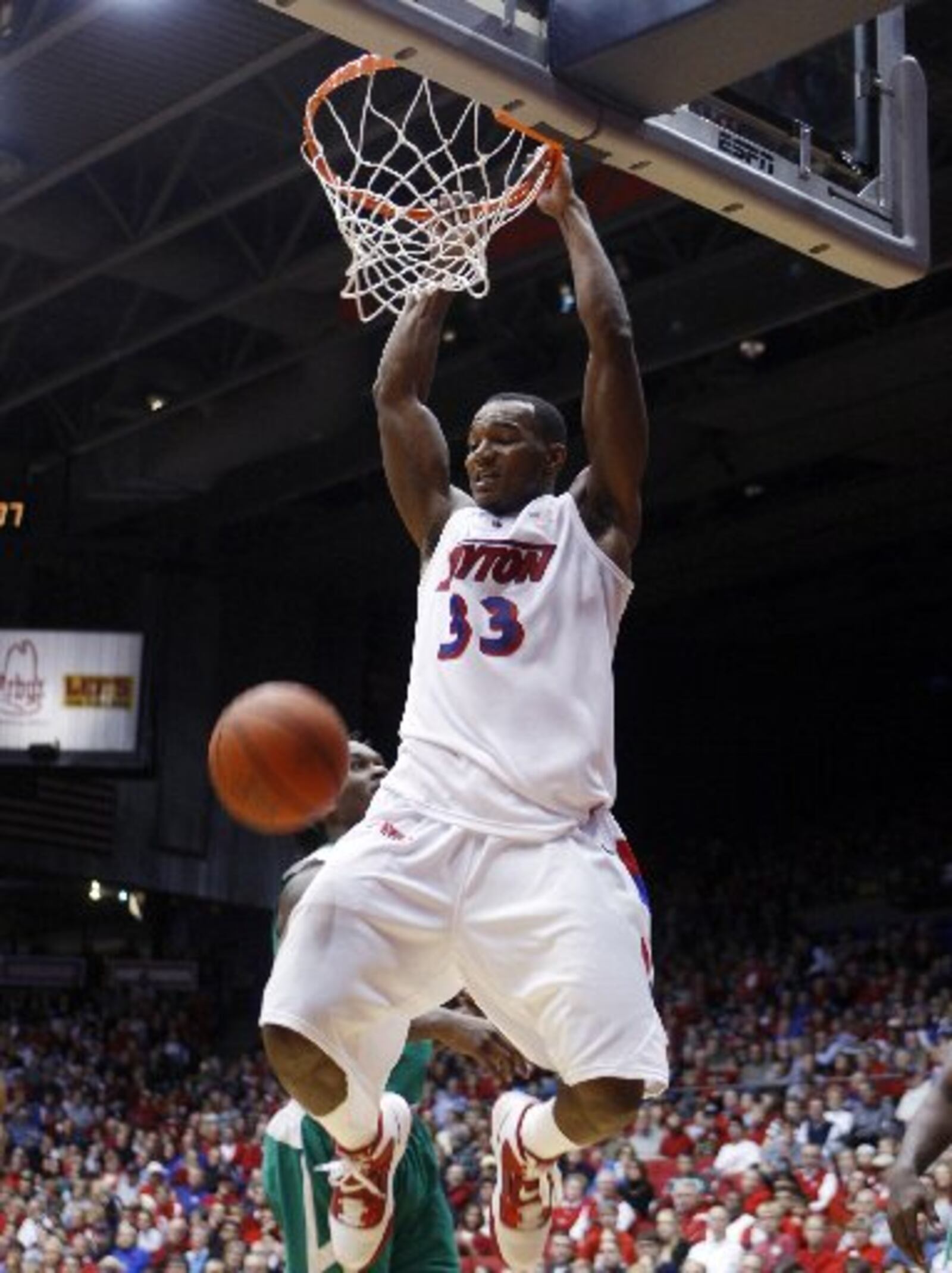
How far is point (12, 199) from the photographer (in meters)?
17.8

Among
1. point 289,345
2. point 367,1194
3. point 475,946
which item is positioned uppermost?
point 289,345

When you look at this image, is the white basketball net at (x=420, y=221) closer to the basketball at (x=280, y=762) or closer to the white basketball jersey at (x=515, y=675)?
the white basketball jersey at (x=515, y=675)

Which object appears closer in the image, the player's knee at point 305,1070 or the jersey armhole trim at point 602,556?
the player's knee at point 305,1070

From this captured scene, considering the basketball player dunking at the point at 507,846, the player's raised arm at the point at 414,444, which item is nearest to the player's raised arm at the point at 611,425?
the basketball player dunking at the point at 507,846

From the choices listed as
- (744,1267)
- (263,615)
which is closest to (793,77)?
(744,1267)

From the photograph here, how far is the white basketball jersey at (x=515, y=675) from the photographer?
16.2 ft

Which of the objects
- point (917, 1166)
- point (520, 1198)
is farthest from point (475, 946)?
point (917, 1166)

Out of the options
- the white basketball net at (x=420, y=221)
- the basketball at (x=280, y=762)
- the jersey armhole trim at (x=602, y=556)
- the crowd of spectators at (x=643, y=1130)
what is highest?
the white basketball net at (x=420, y=221)

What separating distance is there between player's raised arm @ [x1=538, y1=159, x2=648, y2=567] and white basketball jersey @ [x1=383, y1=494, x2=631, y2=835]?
0.06 m

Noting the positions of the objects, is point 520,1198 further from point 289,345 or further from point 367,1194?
point 289,345

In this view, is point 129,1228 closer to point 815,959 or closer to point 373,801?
point 815,959

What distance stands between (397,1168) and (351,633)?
73.3 ft

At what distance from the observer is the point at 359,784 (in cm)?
624

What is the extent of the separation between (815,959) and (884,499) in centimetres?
548
